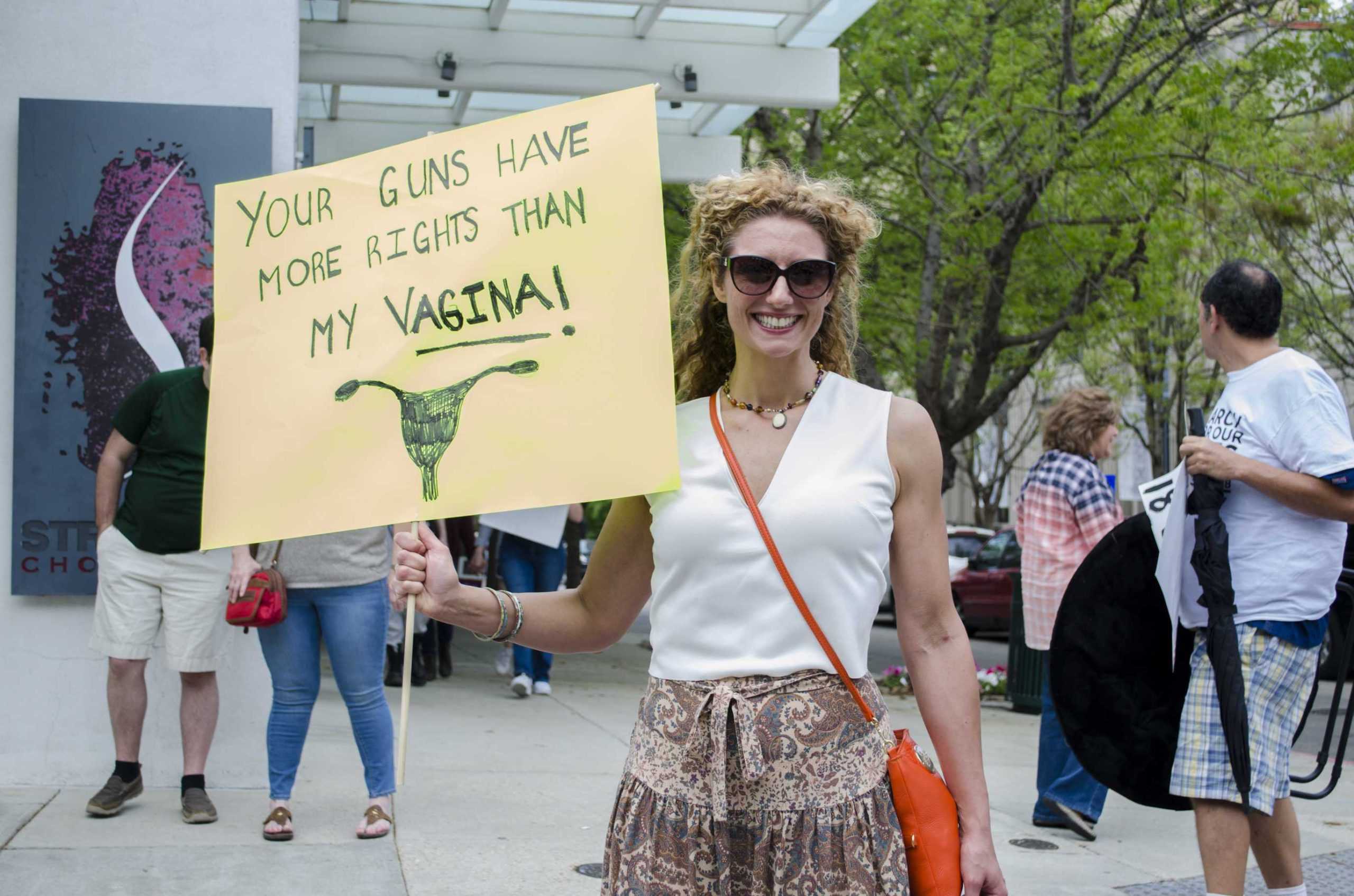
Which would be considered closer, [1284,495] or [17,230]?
[1284,495]

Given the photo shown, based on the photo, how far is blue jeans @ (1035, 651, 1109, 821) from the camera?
20.1ft

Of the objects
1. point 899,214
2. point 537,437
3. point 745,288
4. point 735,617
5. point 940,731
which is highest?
point 899,214

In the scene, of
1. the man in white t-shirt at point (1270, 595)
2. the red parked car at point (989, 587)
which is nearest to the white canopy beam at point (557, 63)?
the man in white t-shirt at point (1270, 595)

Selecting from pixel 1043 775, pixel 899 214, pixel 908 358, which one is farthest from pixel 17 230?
pixel 908 358

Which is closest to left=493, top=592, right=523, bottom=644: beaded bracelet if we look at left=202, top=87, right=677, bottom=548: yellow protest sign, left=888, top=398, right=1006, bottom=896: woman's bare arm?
left=202, top=87, right=677, bottom=548: yellow protest sign

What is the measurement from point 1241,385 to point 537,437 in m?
2.57

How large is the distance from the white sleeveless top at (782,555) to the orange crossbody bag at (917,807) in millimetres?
13

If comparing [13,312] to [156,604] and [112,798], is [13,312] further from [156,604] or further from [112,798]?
[112,798]

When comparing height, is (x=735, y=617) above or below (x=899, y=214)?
below

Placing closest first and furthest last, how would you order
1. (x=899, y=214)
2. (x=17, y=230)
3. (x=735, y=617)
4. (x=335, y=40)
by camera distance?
(x=735, y=617) → (x=17, y=230) → (x=335, y=40) → (x=899, y=214)

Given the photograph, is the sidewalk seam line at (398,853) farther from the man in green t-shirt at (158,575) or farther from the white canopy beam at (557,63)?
the white canopy beam at (557,63)

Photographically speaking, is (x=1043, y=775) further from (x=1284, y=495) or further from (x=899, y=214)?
(x=899, y=214)

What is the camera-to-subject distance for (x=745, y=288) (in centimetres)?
236

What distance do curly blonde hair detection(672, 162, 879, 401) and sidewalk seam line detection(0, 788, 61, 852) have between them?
3.68 metres
